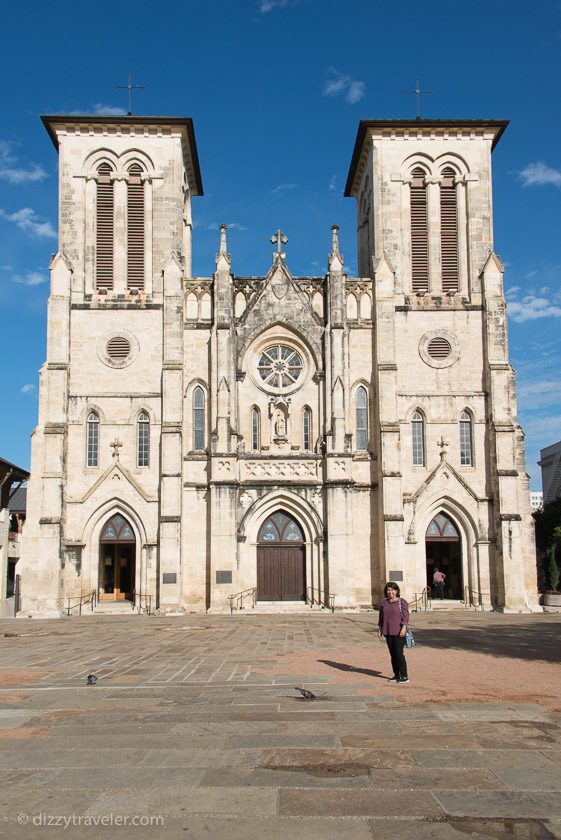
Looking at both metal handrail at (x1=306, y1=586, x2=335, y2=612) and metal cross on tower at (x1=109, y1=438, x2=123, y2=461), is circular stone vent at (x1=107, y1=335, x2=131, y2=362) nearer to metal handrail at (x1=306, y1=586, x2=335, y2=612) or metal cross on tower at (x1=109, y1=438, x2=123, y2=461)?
metal cross on tower at (x1=109, y1=438, x2=123, y2=461)

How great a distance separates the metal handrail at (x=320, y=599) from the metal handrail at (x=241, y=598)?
7.16 ft

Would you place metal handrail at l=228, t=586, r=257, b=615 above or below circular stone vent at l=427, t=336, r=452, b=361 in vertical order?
below

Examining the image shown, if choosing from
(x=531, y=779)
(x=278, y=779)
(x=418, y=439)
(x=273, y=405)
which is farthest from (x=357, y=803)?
(x=418, y=439)

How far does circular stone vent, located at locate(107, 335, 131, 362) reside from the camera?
3381 centimetres

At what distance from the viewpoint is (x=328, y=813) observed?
262 inches

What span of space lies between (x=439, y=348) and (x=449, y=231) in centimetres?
548

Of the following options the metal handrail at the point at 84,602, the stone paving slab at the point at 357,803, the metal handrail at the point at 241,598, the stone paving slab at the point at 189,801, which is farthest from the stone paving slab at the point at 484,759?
the metal handrail at the point at 84,602

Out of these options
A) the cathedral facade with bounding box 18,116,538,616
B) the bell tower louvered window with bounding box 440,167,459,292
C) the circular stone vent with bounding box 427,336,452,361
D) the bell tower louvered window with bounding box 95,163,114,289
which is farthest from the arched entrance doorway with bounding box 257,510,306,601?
the bell tower louvered window with bounding box 440,167,459,292

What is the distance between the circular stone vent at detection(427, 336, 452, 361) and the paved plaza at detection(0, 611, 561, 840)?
1817 cm

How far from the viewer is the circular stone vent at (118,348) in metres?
33.8

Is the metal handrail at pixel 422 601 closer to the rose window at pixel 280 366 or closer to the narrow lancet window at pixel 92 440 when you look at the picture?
the rose window at pixel 280 366

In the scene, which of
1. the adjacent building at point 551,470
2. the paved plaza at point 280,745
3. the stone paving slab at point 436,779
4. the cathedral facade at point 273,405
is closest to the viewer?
the paved plaza at point 280,745

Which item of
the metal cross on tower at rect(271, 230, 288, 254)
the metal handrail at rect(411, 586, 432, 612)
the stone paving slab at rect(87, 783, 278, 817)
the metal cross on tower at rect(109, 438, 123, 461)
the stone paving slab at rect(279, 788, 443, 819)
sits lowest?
the metal handrail at rect(411, 586, 432, 612)
